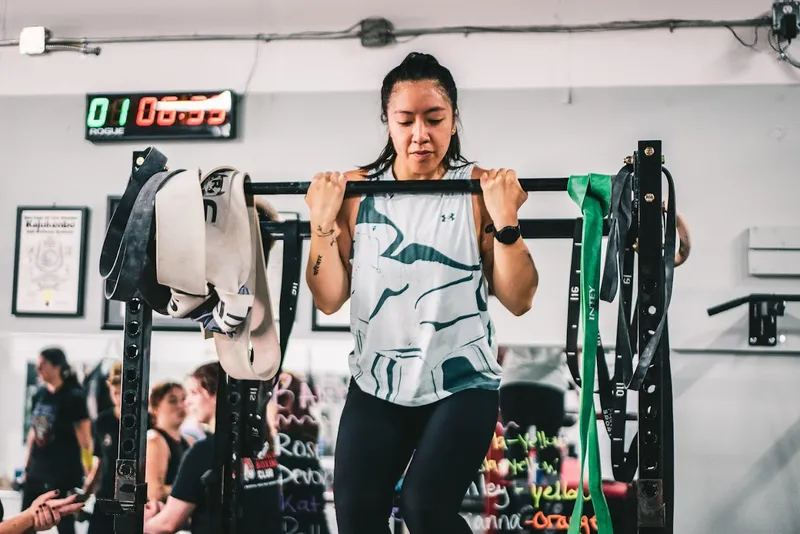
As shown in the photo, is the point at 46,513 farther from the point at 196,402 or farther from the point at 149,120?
the point at 149,120

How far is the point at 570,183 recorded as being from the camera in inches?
58.6

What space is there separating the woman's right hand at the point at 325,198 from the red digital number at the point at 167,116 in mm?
1764

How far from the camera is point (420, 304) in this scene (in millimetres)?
1562

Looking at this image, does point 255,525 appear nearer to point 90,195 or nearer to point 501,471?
point 501,471

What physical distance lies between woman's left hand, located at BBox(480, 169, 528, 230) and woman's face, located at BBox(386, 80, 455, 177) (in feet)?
0.74

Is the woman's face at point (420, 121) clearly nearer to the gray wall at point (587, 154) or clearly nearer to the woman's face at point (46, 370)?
the gray wall at point (587, 154)

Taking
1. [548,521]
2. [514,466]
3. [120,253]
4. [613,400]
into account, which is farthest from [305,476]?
[120,253]

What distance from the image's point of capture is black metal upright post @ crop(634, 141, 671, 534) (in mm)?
1326

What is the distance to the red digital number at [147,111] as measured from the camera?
3076 millimetres

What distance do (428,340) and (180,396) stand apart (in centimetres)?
187

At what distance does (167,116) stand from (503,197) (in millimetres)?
2157

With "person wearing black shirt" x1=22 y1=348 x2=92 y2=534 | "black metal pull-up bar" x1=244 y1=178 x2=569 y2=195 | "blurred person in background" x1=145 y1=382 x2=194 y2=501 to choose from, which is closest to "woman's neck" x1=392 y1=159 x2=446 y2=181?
"black metal pull-up bar" x1=244 y1=178 x2=569 y2=195

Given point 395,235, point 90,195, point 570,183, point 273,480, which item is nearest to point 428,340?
point 395,235

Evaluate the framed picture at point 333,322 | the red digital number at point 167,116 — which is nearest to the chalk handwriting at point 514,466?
the framed picture at point 333,322
